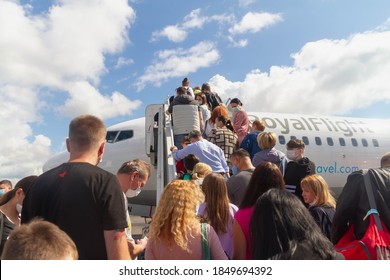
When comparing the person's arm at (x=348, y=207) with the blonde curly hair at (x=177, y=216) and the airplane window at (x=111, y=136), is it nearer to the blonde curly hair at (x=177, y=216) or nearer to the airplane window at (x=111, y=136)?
the blonde curly hair at (x=177, y=216)

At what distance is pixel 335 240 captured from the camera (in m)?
2.75

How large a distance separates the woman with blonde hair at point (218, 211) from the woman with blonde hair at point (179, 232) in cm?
52

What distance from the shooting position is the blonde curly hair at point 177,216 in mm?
2496

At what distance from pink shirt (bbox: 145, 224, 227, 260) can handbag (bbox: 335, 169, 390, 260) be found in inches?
36.2

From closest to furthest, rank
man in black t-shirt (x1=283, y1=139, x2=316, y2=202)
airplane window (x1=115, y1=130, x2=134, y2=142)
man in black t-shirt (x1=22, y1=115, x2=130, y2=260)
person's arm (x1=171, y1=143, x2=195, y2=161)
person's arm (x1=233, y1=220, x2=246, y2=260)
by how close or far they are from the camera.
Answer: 1. man in black t-shirt (x1=22, y1=115, x2=130, y2=260)
2. person's arm (x1=233, y1=220, x2=246, y2=260)
3. man in black t-shirt (x1=283, y1=139, x2=316, y2=202)
4. person's arm (x1=171, y1=143, x2=195, y2=161)
5. airplane window (x1=115, y1=130, x2=134, y2=142)

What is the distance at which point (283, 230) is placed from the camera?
6.26 ft

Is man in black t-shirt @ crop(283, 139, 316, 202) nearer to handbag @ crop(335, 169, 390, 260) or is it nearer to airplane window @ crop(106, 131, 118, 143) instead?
handbag @ crop(335, 169, 390, 260)

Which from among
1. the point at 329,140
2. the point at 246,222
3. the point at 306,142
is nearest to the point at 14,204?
the point at 246,222

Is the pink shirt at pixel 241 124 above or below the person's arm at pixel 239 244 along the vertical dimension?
above

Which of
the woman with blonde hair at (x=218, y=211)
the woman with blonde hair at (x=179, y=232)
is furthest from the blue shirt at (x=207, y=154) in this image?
the woman with blonde hair at (x=179, y=232)

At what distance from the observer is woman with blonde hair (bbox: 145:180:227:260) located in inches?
97.3

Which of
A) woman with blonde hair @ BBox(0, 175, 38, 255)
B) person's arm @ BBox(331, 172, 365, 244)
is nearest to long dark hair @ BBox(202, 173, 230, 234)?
person's arm @ BBox(331, 172, 365, 244)

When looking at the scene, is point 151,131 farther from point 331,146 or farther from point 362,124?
point 362,124
